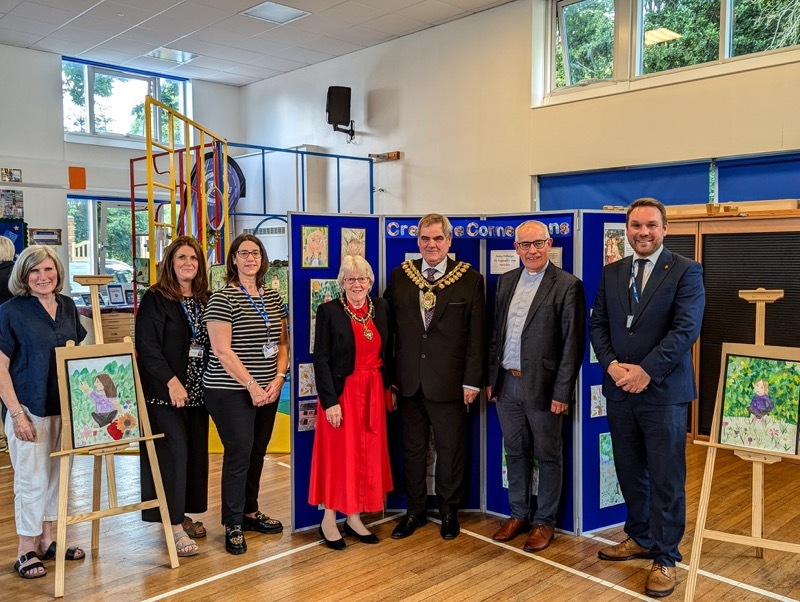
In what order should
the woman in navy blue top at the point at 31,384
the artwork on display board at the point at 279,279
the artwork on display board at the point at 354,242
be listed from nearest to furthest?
1. the woman in navy blue top at the point at 31,384
2. the artwork on display board at the point at 354,242
3. the artwork on display board at the point at 279,279

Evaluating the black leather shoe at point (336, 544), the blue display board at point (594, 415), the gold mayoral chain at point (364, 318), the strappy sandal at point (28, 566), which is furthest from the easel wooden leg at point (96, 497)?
the blue display board at point (594, 415)

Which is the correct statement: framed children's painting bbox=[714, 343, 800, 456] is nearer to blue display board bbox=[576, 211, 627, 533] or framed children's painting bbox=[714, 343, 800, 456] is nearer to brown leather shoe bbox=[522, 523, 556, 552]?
blue display board bbox=[576, 211, 627, 533]

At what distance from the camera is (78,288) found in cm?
983

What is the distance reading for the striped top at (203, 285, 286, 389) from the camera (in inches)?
139

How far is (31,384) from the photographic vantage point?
131 inches

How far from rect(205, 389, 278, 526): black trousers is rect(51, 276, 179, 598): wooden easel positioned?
1.01ft

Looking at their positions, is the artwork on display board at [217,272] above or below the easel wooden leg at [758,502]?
above

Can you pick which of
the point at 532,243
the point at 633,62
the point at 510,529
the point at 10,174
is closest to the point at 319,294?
the point at 532,243

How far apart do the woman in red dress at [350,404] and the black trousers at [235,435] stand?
0.35m

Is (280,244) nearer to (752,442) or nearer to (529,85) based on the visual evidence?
(529,85)

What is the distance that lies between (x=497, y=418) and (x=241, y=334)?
159 cm

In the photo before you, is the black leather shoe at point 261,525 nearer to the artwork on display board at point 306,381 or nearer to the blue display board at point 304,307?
the blue display board at point 304,307

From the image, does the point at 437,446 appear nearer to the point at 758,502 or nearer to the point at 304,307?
the point at 304,307

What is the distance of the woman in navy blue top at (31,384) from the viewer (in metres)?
3.30
